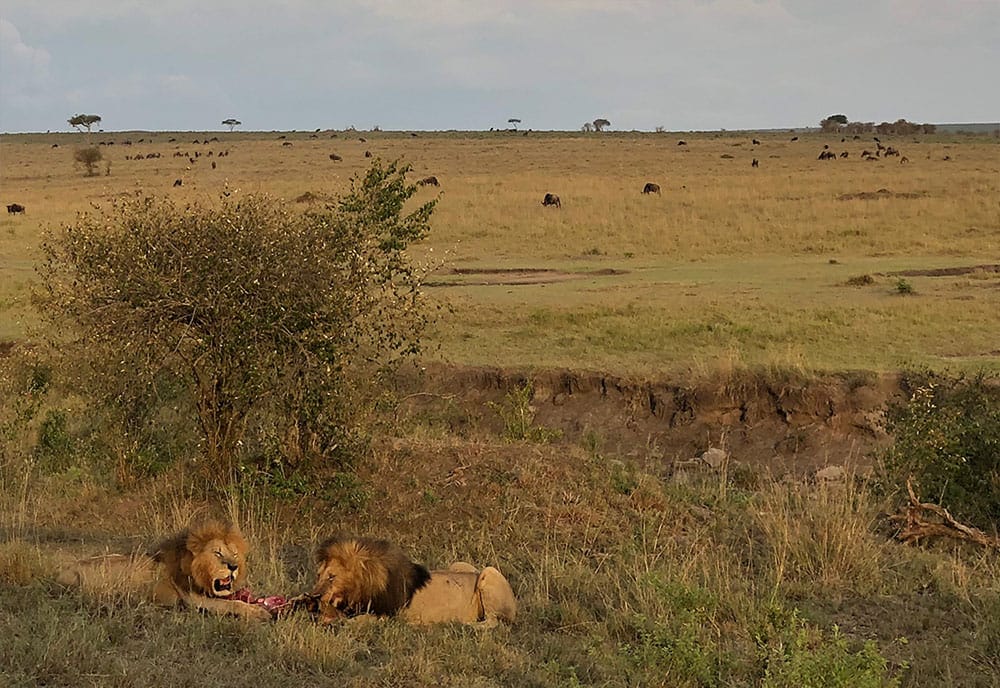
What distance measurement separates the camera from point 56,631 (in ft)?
14.0

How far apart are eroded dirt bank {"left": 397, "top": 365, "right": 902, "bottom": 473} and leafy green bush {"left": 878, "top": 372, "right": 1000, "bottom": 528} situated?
1906 mm

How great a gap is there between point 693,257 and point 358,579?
1791 cm

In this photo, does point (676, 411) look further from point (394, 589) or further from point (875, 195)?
point (875, 195)

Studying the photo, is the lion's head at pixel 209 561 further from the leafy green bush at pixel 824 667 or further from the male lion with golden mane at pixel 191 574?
the leafy green bush at pixel 824 667

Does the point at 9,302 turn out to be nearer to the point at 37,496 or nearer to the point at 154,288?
the point at 37,496

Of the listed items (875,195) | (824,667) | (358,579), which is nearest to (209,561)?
(358,579)

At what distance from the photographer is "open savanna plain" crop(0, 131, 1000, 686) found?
14.8ft

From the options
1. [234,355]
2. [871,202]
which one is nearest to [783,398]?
[234,355]

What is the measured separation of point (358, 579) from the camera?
485cm

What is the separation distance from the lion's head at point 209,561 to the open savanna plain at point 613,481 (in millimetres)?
217

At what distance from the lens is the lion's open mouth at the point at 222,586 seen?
4.86 m

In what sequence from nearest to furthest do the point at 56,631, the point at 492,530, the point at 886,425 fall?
the point at 56,631, the point at 492,530, the point at 886,425

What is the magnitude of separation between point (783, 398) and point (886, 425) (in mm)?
1732

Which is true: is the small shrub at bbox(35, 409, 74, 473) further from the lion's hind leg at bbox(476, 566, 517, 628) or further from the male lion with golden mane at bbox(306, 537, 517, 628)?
the lion's hind leg at bbox(476, 566, 517, 628)
